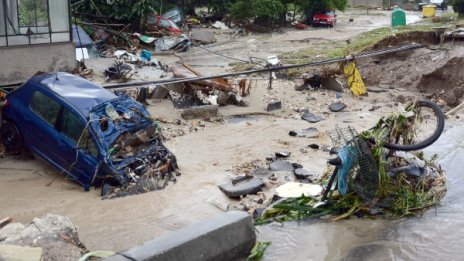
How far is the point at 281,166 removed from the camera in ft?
35.2

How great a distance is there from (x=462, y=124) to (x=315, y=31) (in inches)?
975

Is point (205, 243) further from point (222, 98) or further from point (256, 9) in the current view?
point (256, 9)

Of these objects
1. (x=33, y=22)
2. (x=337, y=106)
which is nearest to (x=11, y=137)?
(x=33, y=22)

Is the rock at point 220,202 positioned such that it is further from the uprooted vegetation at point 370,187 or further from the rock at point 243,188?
the uprooted vegetation at point 370,187

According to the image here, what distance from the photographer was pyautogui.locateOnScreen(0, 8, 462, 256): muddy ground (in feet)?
27.4

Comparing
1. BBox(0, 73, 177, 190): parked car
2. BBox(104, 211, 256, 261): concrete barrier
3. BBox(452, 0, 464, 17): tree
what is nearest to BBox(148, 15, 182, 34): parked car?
BBox(452, 0, 464, 17): tree

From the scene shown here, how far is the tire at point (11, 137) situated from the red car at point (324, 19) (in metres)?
32.3

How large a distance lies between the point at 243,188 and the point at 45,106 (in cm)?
394

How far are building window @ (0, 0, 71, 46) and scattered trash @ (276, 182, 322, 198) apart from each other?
8914 mm

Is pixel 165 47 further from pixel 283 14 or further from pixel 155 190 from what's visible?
pixel 155 190

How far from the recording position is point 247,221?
6273 mm

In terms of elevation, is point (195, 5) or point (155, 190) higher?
point (195, 5)

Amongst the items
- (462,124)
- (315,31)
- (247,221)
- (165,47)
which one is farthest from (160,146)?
(315,31)

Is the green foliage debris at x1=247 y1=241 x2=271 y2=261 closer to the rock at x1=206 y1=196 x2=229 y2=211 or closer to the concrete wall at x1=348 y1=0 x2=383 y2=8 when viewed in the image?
the rock at x1=206 y1=196 x2=229 y2=211
